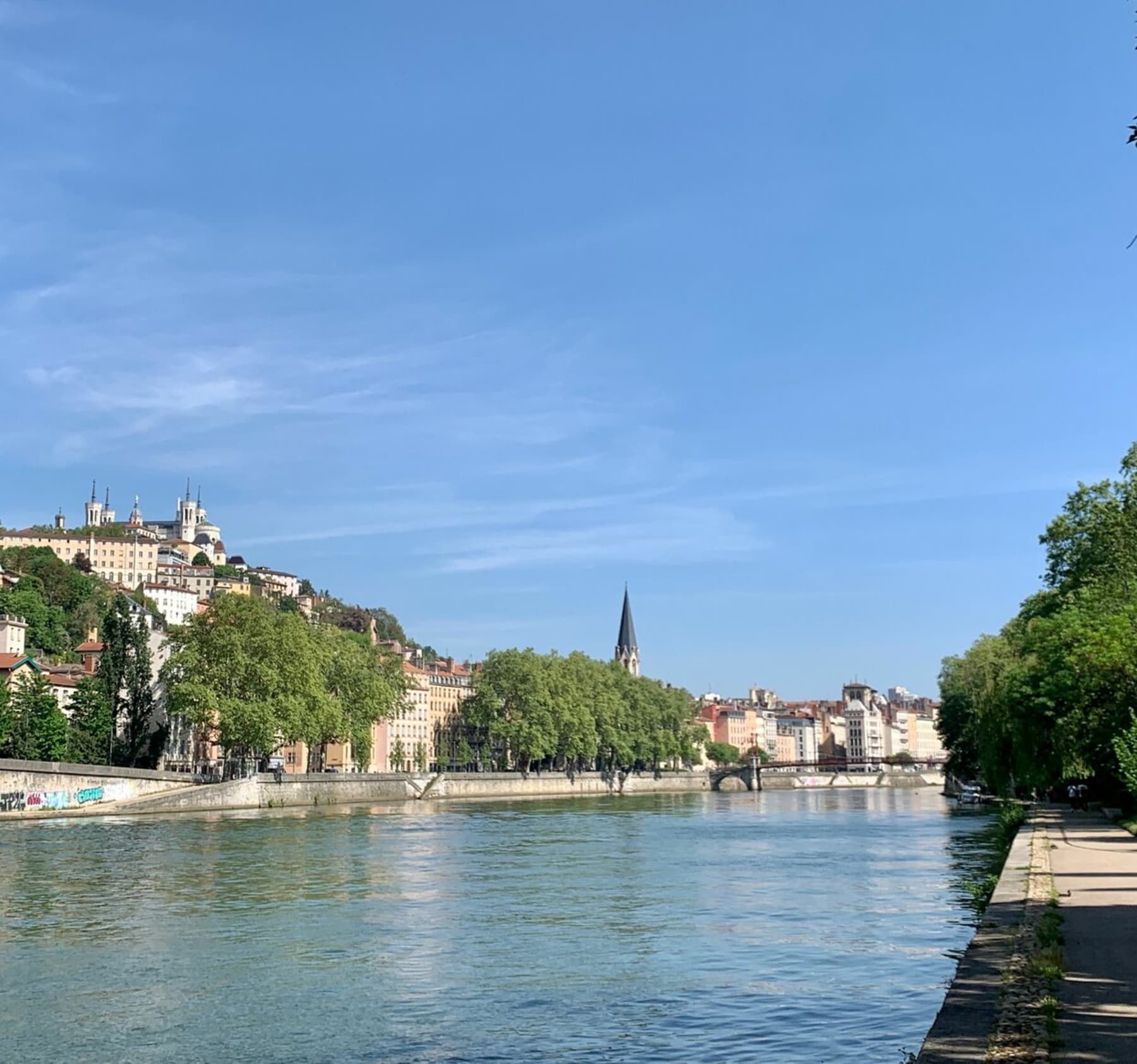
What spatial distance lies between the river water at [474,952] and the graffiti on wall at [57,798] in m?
18.9

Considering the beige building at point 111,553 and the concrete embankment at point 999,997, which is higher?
the beige building at point 111,553

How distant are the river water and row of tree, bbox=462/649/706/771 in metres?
75.8

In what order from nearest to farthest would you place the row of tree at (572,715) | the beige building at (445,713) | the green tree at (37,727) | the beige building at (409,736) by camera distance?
the green tree at (37,727), the row of tree at (572,715), the beige building at (409,736), the beige building at (445,713)

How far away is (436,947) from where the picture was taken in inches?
851

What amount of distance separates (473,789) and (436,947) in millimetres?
84807

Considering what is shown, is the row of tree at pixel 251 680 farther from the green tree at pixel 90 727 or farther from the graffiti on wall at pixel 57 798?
the graffiti on wall at pixel 57 798

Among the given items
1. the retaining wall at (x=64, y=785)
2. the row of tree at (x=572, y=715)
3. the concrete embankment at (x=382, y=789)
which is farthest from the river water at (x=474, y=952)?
the row of tree at (x=572, y=715)

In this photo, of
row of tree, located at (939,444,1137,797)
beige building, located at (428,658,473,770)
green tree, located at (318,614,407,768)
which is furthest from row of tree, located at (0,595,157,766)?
beige building, located at (428,658,473,770)

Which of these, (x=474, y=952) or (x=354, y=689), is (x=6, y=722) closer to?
(x=354, y=689)

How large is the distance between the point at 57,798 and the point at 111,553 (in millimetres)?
135348

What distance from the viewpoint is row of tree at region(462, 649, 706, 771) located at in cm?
12081

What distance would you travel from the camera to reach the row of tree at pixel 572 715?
12081 centimetres

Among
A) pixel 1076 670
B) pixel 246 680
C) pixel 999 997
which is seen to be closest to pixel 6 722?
pixel 246 680

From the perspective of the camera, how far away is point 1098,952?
13.9 metres
